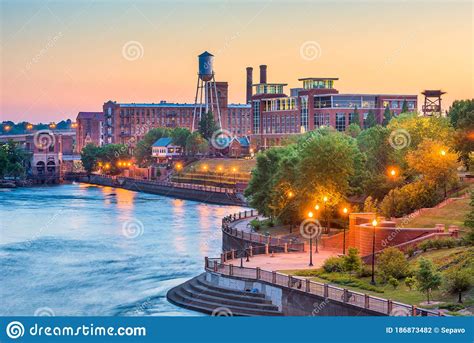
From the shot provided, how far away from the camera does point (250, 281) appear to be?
112ft

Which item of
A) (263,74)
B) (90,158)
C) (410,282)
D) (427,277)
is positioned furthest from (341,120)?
(427,277)

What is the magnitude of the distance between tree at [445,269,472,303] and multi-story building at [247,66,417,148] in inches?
3605

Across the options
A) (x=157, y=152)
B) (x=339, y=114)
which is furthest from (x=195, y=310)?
(x=157, y=152)

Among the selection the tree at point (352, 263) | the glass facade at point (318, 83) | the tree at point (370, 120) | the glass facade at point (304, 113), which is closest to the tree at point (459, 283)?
the tree at point (352, 263)

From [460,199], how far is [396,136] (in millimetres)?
14531

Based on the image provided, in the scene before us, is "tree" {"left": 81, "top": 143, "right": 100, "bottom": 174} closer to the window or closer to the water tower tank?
the water tower tank

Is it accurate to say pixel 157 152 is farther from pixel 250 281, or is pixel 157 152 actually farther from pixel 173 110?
pixel 250 281

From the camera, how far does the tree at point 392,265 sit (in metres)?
32.8

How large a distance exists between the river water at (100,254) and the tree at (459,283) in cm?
1015

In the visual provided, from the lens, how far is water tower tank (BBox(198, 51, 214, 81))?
146000 mm

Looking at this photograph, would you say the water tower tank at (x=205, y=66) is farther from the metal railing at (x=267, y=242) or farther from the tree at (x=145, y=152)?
the metal railing at (x=267, y=242)

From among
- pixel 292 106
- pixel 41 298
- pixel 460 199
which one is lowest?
pixel 41 298

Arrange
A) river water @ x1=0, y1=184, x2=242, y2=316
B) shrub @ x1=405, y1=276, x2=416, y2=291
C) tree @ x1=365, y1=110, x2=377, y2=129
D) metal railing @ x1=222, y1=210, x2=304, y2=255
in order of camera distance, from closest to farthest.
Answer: shrub @ x1=405, y1=276, x2=416, y2=291 → river water @ x1=0, y1=184, x2=242, y2=316 → metal railing @ x1=222, y1=210, x2=304, y2=255 → tree @ x1=365, y1=110, x2=377, y2=129


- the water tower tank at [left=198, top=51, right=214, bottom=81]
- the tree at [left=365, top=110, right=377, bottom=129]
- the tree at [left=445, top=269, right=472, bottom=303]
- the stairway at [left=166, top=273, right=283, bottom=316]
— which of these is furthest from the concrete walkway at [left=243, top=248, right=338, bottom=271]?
the water tower tank at [left=198, top=51, right=214, bottom=81]
